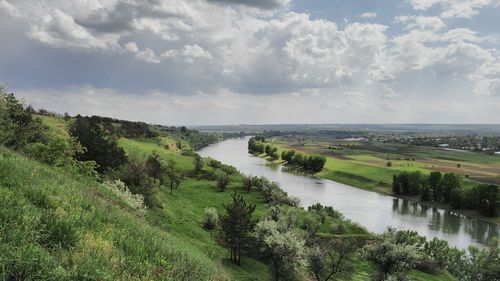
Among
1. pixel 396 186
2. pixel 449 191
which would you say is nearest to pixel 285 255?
pixel 449 191

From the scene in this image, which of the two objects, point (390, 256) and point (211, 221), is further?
point (211, 221)

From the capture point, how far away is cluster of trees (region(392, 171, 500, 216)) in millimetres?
97438

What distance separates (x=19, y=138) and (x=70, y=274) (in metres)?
49.3

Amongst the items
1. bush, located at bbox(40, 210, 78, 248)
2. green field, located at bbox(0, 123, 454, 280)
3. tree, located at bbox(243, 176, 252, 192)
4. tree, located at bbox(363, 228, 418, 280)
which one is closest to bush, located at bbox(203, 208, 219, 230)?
tree, located at bbox(363, 228, 418, 280)

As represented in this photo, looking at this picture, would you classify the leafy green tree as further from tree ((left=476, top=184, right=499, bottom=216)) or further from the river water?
tree ((left=476, top=184, right=499, bottom=216))

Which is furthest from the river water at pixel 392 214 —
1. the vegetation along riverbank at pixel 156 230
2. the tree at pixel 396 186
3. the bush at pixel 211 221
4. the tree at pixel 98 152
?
the tree at pixel 98 152

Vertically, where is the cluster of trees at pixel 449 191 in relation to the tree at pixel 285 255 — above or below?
below

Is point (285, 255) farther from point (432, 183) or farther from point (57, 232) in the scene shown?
point (432, 183)

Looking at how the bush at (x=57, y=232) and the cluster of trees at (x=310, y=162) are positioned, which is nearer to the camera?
the bush at (x=57, y=232)

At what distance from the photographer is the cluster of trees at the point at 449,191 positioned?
320 feet

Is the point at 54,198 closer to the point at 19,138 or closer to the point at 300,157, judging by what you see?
the point at 19,138

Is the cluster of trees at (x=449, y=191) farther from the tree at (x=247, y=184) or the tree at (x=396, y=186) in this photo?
the tree at (x=247, y=184)

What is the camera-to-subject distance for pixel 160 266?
984cm

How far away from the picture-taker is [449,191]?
10938cm
